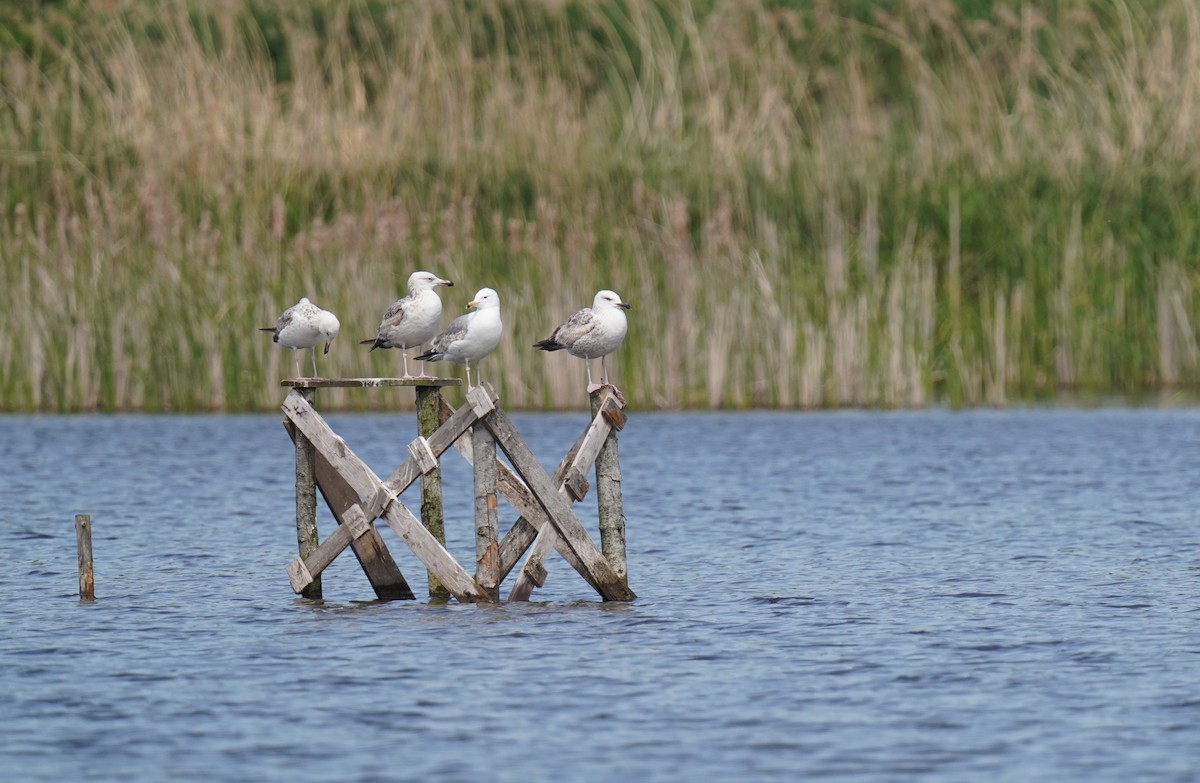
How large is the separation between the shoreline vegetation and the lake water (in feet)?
9.34

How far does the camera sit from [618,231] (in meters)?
24.0

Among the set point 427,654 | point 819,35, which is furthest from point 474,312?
point 819,35

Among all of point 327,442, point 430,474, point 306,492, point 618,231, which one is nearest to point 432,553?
point 430,474

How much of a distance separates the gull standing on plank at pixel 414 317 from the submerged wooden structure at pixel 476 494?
11.8 inches

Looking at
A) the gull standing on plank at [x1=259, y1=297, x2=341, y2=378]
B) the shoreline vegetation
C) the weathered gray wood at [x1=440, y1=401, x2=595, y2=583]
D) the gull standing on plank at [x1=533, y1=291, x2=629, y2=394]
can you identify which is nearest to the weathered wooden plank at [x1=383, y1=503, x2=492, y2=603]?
the weathered gray wood at [x1=440, y1=401, x2=595, y2=583]

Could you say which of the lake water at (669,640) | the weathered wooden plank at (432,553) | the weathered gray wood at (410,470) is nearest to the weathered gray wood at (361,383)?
the weathered gray wood at (410,470)

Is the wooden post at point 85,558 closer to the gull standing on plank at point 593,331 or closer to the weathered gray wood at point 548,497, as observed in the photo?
the weathered gray wood at point 548,497

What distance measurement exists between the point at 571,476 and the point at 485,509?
0.54 m

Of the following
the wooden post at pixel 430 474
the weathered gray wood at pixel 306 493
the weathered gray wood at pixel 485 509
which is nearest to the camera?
the weathered gray wood at pixel 485 509

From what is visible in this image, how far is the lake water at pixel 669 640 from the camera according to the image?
30.0 feet

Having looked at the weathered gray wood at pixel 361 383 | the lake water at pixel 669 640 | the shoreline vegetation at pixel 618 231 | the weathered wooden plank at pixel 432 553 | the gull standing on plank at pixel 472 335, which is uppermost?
the shoreline vegetation at pixel 618 231

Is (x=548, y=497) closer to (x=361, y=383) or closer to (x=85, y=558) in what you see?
(x=361, y=383)

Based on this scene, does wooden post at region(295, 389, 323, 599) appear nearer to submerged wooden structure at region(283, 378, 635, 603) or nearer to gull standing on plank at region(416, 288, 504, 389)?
submerged wooden structure at region(283, 378, 635, 603)

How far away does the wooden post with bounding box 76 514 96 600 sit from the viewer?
43.3 ft
